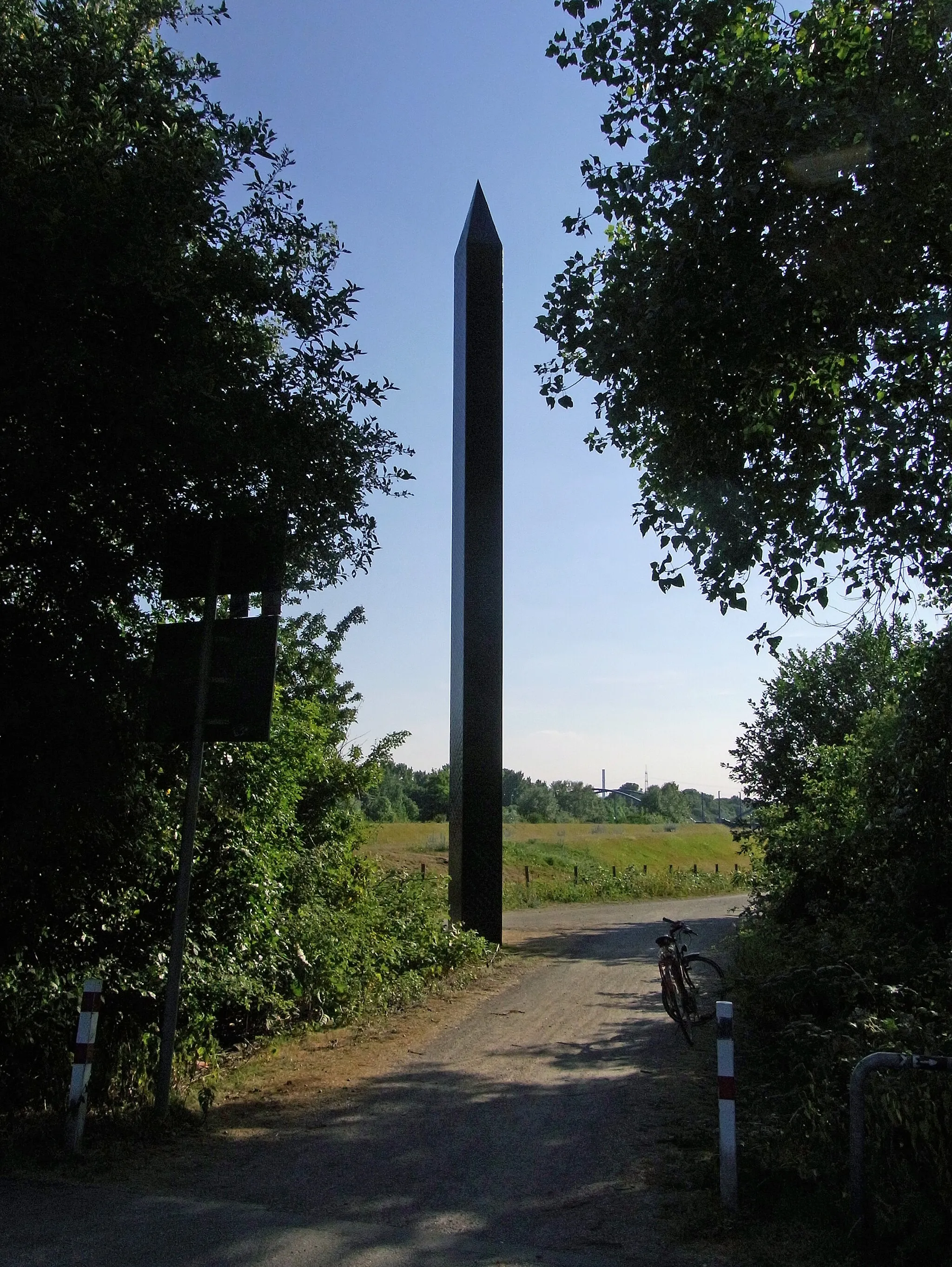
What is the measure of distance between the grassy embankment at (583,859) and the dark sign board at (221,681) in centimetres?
Answer: 635

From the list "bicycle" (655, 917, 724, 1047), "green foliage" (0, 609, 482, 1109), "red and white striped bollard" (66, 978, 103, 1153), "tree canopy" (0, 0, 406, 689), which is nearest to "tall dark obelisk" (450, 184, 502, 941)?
"green foliage" (0, 609, 482, 1109)

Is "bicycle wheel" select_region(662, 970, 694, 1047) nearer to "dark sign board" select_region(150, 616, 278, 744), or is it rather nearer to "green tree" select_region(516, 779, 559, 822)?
"dark sign board" select_region(150, 616, 278, 744)

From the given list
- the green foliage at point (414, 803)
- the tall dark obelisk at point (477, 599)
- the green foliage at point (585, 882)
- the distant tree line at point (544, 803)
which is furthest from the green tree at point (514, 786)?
the tall dark obelisk at point (477, 599)

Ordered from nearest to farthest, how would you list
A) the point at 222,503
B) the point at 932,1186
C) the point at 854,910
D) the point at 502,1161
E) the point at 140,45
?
1. the point at 932,1186
2. the point at 502,1161
3. the point at 222,503
4. the point at 140,45
5. the point at 854,910

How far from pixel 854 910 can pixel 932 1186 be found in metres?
8.51

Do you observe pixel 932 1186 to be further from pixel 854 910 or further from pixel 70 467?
pixel 854 910

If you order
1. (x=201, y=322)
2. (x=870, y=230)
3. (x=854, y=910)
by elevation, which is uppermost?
(x=870, y=230)

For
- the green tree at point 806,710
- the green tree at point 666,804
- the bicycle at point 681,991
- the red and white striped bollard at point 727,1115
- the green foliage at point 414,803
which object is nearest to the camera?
the red and white striped bollard at point 727,1115

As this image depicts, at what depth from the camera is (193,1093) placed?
730 centimetres

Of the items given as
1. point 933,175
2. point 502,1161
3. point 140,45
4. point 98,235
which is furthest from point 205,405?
point 933,175

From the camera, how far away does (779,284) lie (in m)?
8.34

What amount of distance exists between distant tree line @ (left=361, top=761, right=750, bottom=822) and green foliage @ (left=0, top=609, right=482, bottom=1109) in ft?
93.2

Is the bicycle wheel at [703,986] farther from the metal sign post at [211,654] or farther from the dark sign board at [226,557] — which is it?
the dark sign board at [226,557]

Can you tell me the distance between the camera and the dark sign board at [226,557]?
7438 millimetres
